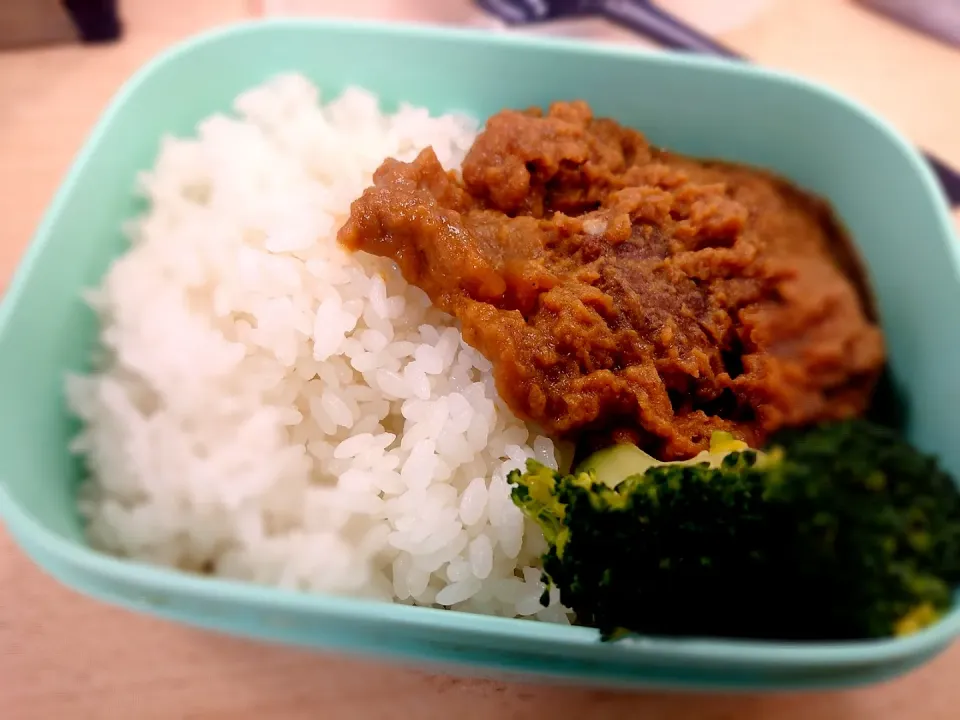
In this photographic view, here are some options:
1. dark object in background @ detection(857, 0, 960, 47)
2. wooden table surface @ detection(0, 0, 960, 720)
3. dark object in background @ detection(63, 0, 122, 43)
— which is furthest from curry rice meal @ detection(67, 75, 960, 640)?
dark object in background @ detection(857, 0, 960, 47)

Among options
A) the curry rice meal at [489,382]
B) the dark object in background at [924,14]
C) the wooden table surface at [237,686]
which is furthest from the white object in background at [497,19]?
the wooden table surface at [237,686]

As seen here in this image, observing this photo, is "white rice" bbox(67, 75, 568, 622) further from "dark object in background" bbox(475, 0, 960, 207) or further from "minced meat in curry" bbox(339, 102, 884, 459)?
"dark object in background" bbox(475, 0, 960, 207)

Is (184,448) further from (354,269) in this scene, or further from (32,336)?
(354,269)

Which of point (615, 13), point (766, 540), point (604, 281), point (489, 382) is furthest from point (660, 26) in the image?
point (766, 540)

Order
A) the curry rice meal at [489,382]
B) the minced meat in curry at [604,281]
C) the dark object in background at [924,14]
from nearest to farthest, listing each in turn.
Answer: the curry rice meal at [489,382], the minced meat in curry at [604,281], the dark object in background at [924,14]

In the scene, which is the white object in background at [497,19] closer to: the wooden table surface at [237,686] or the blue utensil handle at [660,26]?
the blue utensil handle at [660,26]
